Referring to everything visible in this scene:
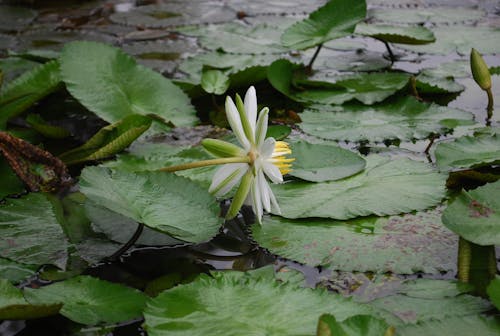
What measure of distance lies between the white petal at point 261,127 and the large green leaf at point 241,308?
0.23 metres

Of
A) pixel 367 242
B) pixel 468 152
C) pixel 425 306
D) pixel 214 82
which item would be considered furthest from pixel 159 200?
pixel 214 82

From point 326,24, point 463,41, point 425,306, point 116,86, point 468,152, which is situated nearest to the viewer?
point 425,306

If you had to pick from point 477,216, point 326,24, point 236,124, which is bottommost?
point 477,216

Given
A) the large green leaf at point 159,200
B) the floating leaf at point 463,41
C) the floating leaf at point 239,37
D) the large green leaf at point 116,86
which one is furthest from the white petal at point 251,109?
the floating leaf at point 463,41

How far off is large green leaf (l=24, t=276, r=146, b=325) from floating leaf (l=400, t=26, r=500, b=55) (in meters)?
1.63

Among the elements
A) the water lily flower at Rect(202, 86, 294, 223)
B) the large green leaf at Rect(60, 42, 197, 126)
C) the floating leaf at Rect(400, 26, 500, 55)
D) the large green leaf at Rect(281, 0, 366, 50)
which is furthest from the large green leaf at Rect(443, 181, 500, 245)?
the floating leaf at Rect(400, 26, 500, 55)

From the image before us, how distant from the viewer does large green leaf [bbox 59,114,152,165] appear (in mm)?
1451

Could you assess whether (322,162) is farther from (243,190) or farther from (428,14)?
(428,14)

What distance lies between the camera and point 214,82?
5.91ft

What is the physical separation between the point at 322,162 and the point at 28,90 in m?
0.86

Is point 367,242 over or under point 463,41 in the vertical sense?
under

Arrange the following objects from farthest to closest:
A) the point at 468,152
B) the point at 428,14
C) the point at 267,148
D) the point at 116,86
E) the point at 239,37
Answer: the point at 428,14 < the point at 239,37 < the point at 116,86 < the point at 468,152 < the point at 267,148

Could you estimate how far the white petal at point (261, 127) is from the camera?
1.02m

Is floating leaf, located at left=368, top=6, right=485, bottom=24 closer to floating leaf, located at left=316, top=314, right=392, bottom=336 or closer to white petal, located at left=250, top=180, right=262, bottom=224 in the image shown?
white petal, located at left=250, top=180, right=262, bottom=224
